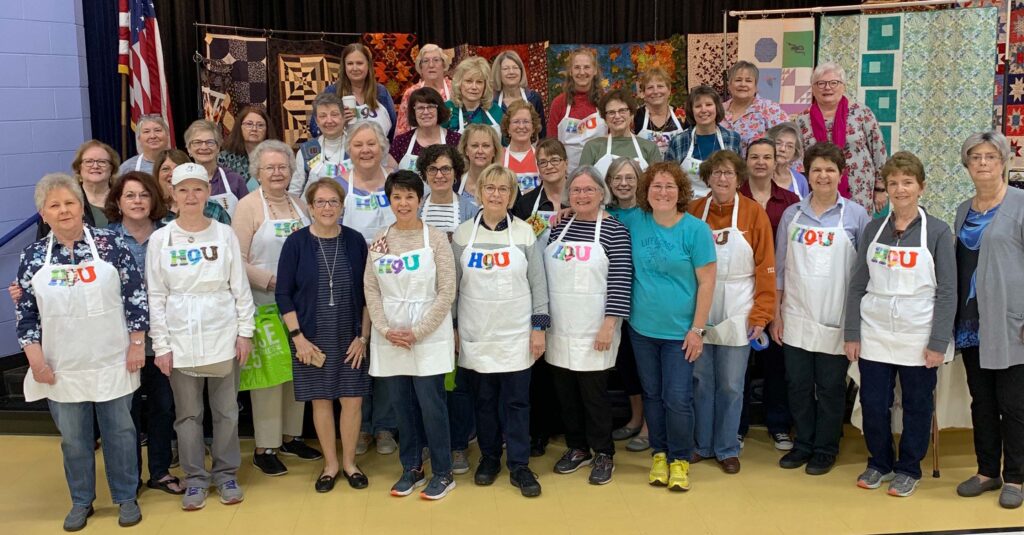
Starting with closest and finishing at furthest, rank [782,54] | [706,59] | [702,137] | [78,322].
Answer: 1. [78,322]
2. [702,137]
3. [782,54]
4. [706,59]

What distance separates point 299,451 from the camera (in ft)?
14.7

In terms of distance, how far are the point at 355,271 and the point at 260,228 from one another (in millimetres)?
523

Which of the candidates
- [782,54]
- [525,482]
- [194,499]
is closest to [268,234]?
[194,499]

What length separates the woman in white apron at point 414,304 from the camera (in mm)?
3768

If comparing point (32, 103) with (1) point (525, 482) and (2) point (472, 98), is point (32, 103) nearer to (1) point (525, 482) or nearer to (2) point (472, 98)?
(2) point (472, 98)

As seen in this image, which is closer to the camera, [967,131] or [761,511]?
[761,511]

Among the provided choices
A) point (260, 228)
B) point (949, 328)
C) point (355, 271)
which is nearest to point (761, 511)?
point (949, 328)

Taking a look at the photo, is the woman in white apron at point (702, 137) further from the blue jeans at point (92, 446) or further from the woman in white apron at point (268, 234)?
the blue jeans at point (92, 446)

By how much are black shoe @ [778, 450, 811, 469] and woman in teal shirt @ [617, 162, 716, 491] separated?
22.3 inches

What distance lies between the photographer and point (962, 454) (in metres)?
4.40

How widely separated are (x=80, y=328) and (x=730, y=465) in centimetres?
289

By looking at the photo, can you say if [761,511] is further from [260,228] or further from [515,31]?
[515,31]

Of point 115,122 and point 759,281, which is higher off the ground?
point 115,122

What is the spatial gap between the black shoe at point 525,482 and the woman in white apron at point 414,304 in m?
0.34
